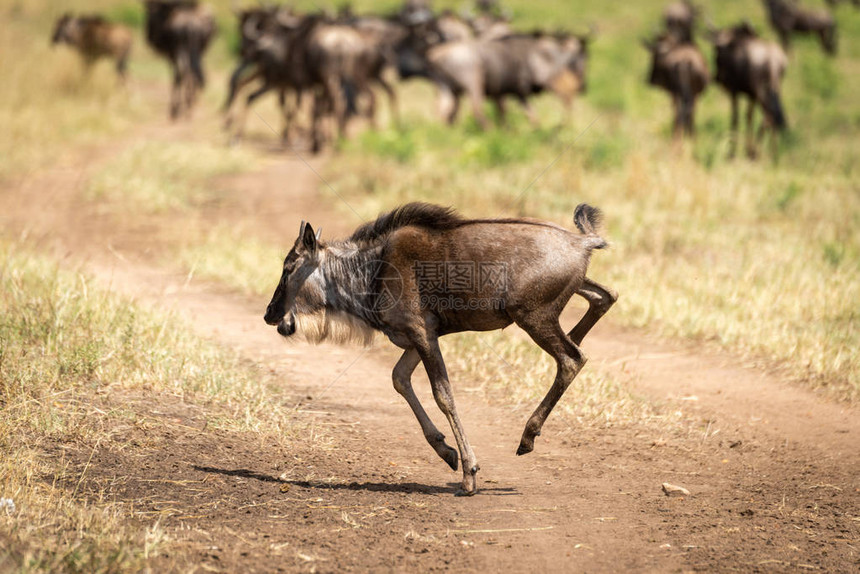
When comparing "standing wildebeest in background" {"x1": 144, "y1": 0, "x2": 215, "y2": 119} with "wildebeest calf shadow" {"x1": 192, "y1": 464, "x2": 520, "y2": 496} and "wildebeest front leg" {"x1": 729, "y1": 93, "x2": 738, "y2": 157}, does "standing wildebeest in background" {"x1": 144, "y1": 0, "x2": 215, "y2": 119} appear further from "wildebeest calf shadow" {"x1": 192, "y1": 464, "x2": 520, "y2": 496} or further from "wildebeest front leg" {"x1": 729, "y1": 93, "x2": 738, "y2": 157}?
"wildebeest calf shadow" {"x1": 192, "y1": 464, "x2": 520, "y2": 496}

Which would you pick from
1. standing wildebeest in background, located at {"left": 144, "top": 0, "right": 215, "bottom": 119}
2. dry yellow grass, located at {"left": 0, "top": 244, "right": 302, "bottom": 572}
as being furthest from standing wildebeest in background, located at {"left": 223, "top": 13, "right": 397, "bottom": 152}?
dry yellow grass, located at {"left": 0, "top": 244, "right": 302, "bottom": 572}

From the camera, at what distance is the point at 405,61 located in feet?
65.8

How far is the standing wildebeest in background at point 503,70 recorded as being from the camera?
16.6 m

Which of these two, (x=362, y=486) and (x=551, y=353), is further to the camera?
(x=551, y=353)

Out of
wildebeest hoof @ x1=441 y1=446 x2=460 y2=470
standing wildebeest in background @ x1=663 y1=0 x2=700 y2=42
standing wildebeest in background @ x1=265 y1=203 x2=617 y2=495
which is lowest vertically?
wildebeest hoof @ x1=441 y1=446 x2=460 y2=470

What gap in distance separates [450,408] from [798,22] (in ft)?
88.1

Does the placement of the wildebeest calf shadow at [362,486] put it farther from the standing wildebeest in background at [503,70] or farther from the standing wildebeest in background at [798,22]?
the standing wildebeest in background at [798,22]

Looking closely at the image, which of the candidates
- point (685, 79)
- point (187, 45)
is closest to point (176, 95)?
point (187, 45)

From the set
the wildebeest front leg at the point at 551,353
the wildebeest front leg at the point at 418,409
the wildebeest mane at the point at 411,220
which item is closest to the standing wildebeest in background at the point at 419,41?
the wildebeest mane at the point at 411,220

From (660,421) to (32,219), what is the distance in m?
8.09

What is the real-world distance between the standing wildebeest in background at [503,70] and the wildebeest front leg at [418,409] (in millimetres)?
11152

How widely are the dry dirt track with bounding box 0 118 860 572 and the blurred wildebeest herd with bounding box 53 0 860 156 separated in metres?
8.81

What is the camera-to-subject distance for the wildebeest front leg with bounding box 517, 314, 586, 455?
5.00 metres

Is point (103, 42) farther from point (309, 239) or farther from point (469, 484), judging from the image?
point (469, 484)
